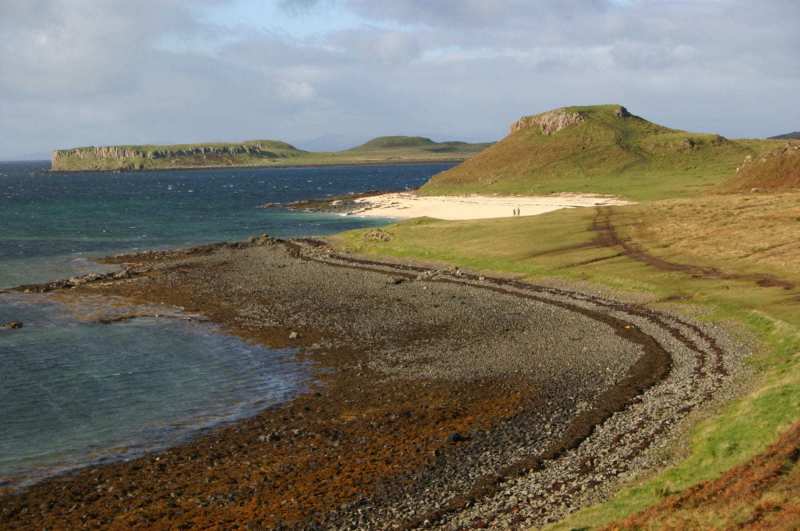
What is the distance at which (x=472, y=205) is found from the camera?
141250mm

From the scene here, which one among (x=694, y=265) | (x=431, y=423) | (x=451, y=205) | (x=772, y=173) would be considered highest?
(x=772, y=173)

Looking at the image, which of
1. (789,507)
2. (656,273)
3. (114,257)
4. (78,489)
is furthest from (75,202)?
(789,507)

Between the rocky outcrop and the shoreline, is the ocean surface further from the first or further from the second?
the rocky outcrop

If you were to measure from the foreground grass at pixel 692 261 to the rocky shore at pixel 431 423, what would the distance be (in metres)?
2.01

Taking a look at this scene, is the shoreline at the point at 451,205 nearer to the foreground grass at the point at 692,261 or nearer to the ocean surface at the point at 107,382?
the foreground grass at the point at 692,261

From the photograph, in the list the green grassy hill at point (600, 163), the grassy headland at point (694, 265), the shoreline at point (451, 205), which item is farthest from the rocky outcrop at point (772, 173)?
the green grassy hill at point (600, 163)

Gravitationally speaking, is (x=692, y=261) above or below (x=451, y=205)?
below

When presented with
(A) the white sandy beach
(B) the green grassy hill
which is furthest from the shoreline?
(B) the green grassy hill

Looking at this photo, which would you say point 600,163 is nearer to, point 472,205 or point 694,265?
point 472,205

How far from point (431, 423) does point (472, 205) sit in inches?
4345

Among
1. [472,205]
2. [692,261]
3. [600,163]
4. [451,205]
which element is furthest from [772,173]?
[600,163]

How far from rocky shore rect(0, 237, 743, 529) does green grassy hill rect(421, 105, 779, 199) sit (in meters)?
98.9

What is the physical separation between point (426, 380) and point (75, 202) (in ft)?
569

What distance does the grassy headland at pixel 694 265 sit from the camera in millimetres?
20906
